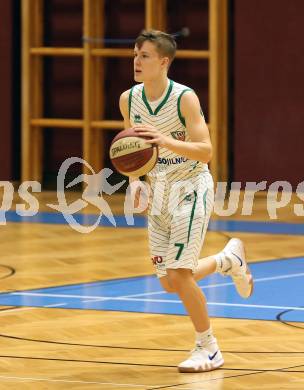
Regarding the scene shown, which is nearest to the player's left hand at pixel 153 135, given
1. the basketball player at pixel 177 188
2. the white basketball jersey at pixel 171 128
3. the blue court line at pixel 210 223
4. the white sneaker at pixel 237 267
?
the basketball player at pixel 177 188

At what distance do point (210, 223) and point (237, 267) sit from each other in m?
4.62

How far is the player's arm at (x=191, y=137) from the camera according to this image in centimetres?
539

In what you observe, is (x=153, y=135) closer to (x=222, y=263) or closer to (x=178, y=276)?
(x=178, y=276)

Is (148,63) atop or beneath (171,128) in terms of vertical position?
atop

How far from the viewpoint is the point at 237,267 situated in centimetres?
623

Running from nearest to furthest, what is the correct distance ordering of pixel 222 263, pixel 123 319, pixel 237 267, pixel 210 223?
pixel 222 263, pixel 237 267, pixel 123 319, pixel 210 223

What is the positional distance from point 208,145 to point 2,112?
8.49m

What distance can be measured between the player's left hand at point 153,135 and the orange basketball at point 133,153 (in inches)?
1.0

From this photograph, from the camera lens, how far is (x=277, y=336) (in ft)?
20.7

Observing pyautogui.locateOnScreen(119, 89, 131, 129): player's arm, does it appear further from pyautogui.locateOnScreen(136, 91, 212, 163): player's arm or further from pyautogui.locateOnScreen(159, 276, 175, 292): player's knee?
pyautogui.locateOnScreen(159, 276, 175, 292): player's knee

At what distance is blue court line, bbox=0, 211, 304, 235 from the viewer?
411 inches

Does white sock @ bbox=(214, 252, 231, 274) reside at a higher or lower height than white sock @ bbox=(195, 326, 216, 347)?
higher

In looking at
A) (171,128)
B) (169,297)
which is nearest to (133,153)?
(171,128)

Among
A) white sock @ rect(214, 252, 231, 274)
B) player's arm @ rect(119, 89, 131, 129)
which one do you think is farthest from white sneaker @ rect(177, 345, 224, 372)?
player's arm @ rect(119, 89, 131, 129)
